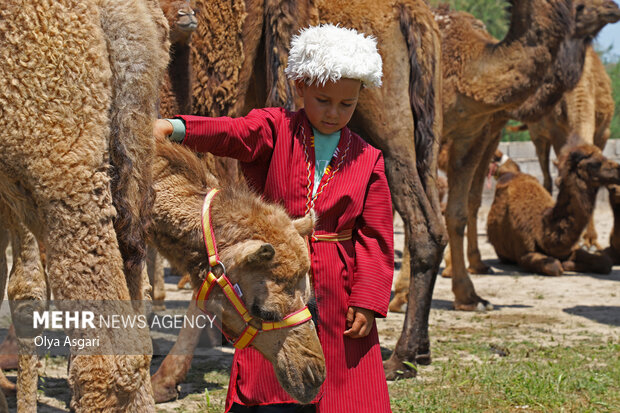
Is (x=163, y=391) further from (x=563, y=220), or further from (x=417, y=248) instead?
(x=563, y=220)

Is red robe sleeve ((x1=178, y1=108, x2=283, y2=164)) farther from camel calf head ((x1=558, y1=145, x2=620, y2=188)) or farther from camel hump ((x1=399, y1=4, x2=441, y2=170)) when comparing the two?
camel calf head ((x1=558, y1=145, x2=620, y2=188))

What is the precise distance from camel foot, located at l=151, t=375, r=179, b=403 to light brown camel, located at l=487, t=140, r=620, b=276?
24.6ft

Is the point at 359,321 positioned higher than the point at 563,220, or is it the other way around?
the point at 359,321

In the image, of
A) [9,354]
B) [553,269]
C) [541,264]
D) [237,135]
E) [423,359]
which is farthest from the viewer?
[541,264]

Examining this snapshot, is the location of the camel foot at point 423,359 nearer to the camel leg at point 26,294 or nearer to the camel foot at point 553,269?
the camel leg at point 26,294

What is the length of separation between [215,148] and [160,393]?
220cm

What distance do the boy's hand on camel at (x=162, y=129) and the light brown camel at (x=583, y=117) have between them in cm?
957

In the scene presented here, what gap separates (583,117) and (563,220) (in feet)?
8.12

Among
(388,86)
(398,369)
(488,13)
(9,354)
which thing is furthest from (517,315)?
(488,13)

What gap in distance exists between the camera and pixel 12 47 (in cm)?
286

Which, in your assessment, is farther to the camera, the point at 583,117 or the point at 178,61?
the point at 583,117

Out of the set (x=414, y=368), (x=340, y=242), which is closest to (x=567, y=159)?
(x=414, y=368)

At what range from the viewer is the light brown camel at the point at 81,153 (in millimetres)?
2855

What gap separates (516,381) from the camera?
5.30 meters
